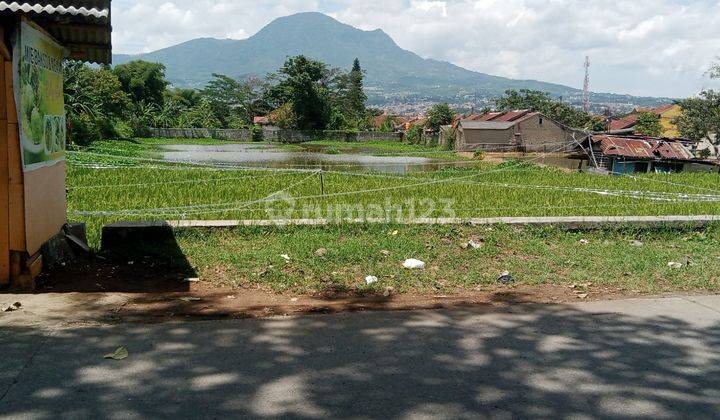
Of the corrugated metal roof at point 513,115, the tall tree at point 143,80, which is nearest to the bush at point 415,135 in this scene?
the corrugated metal roof at point 513,115

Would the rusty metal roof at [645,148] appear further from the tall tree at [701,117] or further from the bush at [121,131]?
the bush at [121,131]

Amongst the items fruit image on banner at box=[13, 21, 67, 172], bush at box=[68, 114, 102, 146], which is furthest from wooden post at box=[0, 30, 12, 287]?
bush at box=[68, 114, 102, 146]

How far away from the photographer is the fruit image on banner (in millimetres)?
5277

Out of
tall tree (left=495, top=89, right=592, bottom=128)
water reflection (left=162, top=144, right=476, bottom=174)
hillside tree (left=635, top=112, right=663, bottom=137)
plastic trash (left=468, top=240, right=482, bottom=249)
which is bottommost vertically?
water reflection (left=162, top=144, right=476, bottom=174)

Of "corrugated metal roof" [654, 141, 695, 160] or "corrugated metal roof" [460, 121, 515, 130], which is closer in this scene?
"corrugated metal roof" [654, 141, 695, 160]

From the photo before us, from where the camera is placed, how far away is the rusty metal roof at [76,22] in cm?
447

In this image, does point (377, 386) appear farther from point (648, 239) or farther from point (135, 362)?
point (648, 239)

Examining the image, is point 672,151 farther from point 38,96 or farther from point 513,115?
point 38,96

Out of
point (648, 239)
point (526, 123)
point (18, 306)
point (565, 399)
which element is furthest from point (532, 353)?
point (526, 123)

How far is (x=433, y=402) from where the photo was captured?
331 cm

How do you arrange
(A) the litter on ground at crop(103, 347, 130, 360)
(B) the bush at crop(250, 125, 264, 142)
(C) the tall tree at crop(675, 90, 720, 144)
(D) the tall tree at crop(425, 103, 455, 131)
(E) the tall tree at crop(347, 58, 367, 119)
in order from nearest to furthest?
(A) the litter on ground at crop(103, 347, 130, 360) < (C) the tall tree at crop(675, 90, 720, 144) < (B) the bush at crop(250, 125, 264, 142) < (D) the tall tree at crop(425, 103, 455, 131) < (E) the tall tree at crop(347, 58, 367, 119)

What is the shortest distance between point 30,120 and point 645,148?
108ft

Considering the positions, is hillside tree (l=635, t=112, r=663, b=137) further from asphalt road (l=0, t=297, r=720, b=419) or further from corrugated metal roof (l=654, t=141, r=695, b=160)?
asphalt road (l=0, t=297, r=720, b=419)

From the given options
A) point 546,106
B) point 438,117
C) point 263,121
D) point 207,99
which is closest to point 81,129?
point 263,121
